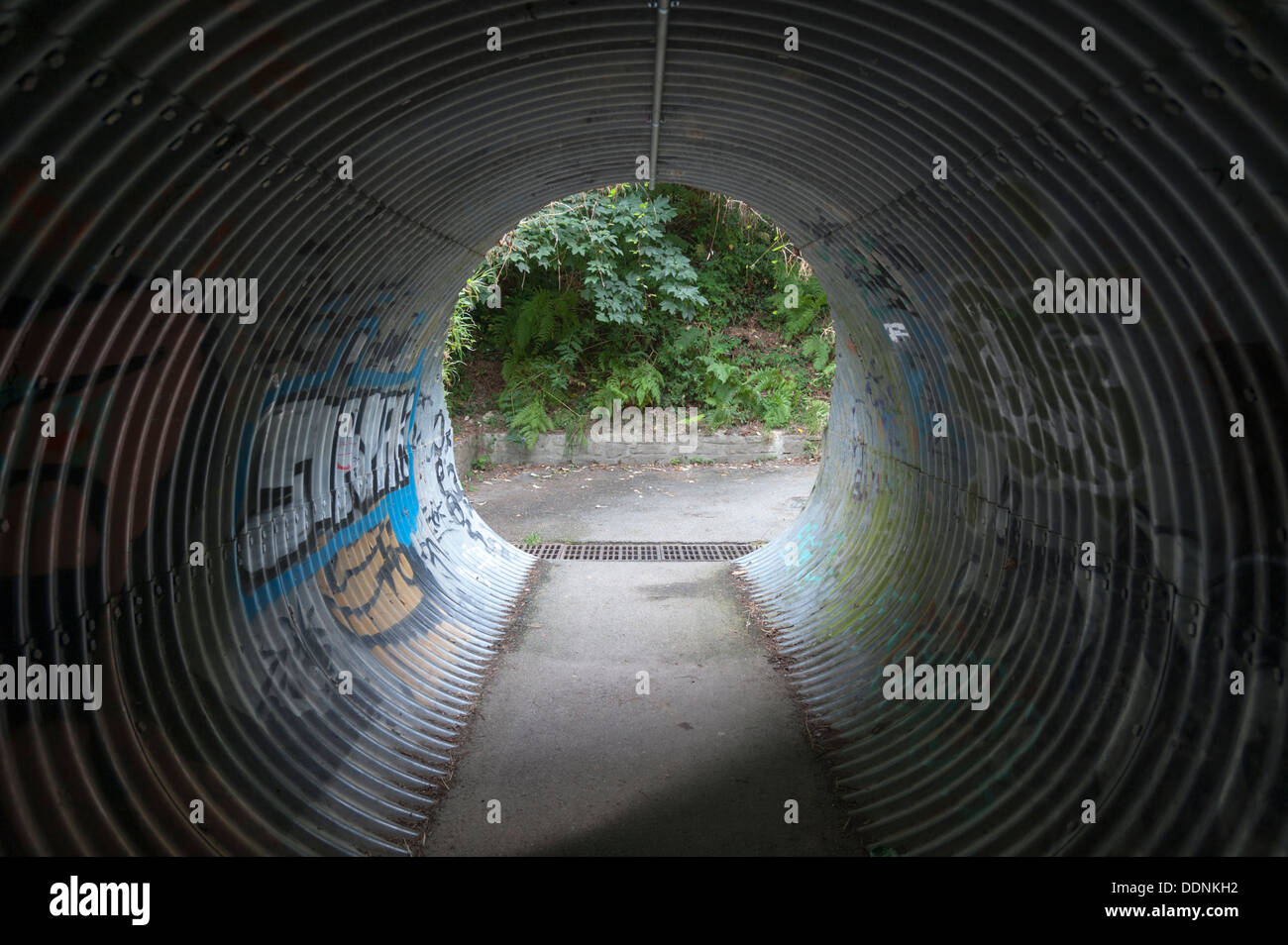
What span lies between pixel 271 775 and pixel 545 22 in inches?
161

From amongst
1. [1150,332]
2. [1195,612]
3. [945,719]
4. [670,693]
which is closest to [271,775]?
[670,693]

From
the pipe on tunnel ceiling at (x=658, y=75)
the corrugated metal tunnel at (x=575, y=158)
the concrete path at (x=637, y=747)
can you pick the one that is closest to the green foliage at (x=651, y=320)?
the pipe on tunnel ceiling at (x=658, y=75)

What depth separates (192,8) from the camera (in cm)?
305

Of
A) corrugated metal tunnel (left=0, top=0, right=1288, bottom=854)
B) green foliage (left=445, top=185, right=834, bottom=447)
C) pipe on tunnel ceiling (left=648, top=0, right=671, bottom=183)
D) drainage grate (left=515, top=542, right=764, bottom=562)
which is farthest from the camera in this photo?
green foliage (left=445, top=185, right=834, bottom=447)

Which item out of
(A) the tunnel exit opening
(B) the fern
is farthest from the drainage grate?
(B) the fern

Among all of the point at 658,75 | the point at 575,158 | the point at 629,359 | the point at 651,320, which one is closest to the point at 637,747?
the point at 658,75

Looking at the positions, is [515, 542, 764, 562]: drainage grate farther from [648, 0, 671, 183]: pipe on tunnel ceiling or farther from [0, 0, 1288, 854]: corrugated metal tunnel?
[648, 0, 671, 183]: pipe on tunnel ceiling

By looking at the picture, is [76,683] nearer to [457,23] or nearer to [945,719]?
[457,23]

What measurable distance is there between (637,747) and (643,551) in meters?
5.49

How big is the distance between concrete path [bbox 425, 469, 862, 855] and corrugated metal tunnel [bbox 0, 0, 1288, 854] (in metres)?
0.31

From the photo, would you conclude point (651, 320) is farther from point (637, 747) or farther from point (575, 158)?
point (637, 747)

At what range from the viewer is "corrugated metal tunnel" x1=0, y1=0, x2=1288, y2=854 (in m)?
3.13

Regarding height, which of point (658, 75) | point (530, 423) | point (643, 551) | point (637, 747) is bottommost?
point (637, 747)

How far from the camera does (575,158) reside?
7.39 m
